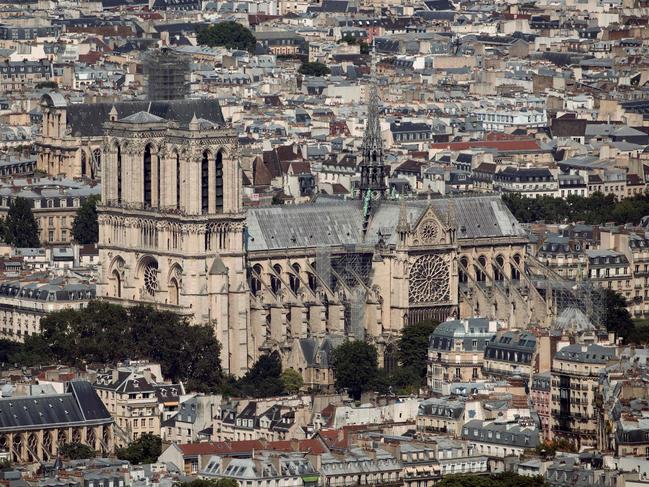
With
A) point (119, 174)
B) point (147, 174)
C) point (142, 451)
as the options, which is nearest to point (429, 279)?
point (147, 174)

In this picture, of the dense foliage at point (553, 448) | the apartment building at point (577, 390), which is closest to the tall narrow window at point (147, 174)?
the apartment building at point (577, 390)

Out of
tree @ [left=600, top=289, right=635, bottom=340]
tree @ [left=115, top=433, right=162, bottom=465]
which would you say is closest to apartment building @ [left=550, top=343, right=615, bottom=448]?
tree @ [left=115, top=433, right=162, bottom=465]

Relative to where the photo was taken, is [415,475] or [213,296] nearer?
[415,475]

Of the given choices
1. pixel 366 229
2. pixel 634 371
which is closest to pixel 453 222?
pixel 366 229

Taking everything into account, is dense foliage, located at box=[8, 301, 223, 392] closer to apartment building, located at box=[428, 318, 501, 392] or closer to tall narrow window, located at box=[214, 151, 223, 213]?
tall narrow window, located at box=[214, 151, 223, 213]

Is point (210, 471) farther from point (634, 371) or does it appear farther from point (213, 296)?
point (213, 296)

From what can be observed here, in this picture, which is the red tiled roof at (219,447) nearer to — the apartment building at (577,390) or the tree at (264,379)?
the apartment building at (577,390)
